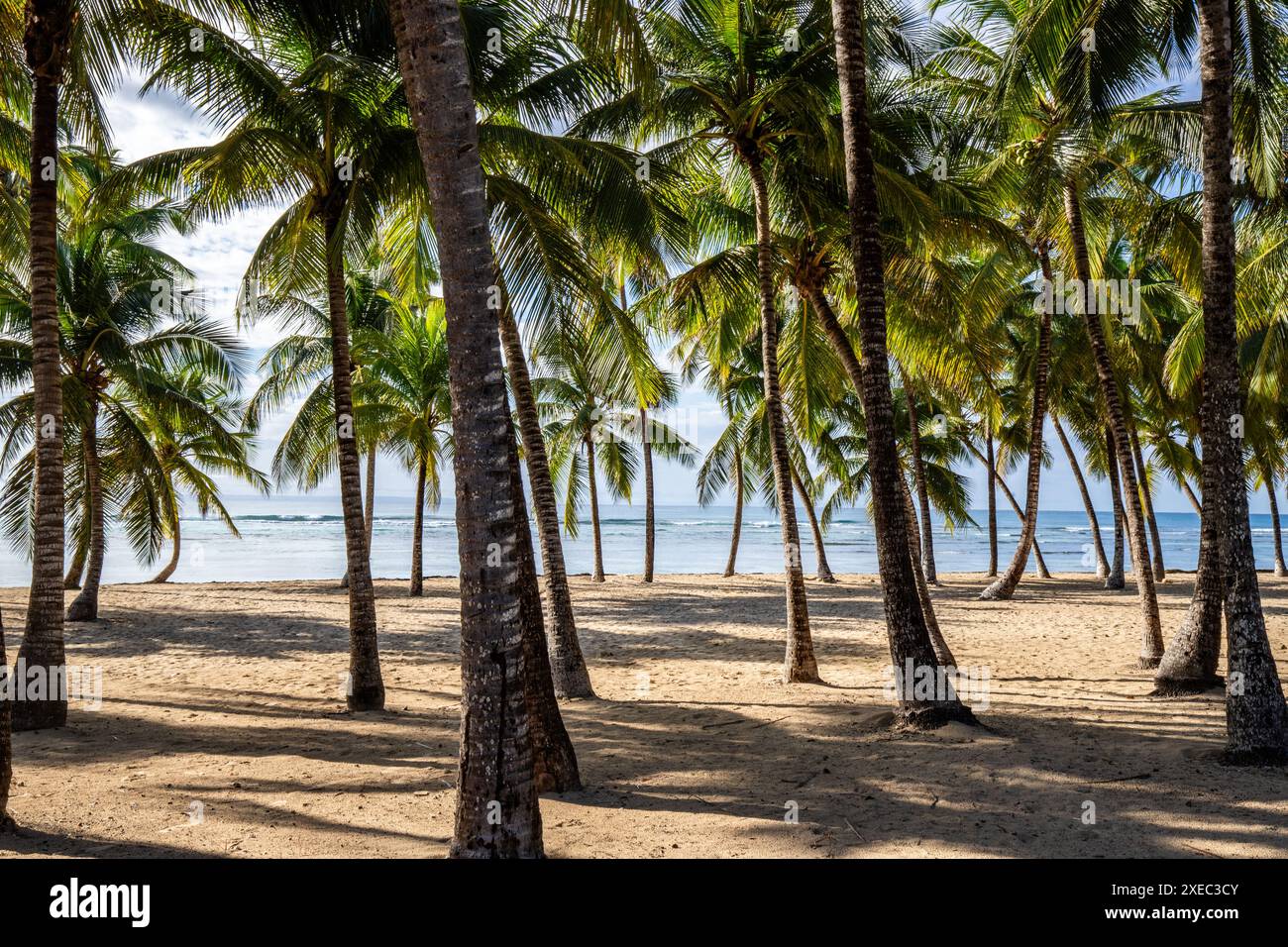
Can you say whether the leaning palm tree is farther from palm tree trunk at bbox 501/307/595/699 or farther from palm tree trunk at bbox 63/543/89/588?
palm tree trunk at bbox 63/543/89/588

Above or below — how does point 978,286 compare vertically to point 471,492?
above

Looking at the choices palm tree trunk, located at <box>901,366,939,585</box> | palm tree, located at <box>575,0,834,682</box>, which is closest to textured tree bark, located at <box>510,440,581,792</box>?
palm tree, located at <box>575,0,834,682</box>

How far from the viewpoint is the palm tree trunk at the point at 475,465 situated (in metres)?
4.15

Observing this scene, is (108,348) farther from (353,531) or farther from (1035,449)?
(1035,449)

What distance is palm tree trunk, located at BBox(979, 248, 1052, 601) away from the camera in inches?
680

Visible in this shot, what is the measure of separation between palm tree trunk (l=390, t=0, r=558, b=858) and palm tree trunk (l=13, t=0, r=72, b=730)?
5.10 metres

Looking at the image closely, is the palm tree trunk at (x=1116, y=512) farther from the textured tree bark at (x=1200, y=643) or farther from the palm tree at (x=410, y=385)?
the palm tree at (x=410, y=385)

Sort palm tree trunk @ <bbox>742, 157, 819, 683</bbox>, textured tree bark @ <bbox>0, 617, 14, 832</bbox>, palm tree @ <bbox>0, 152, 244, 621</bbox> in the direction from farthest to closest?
palm tree @ <bbox>0, 152, 244, 621</bbox>, palm tree trunk @ <bbox>742, 157, 819, 683</bbox>, textured tree bark @ <bbox>0, 617, 14, 832</bbox>

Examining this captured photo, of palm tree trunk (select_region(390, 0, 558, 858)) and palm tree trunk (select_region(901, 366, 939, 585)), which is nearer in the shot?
palm tree trunk (select_region(390, 0, 558, 858))

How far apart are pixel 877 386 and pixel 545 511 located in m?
3.99

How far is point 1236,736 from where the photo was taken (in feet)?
21.1
